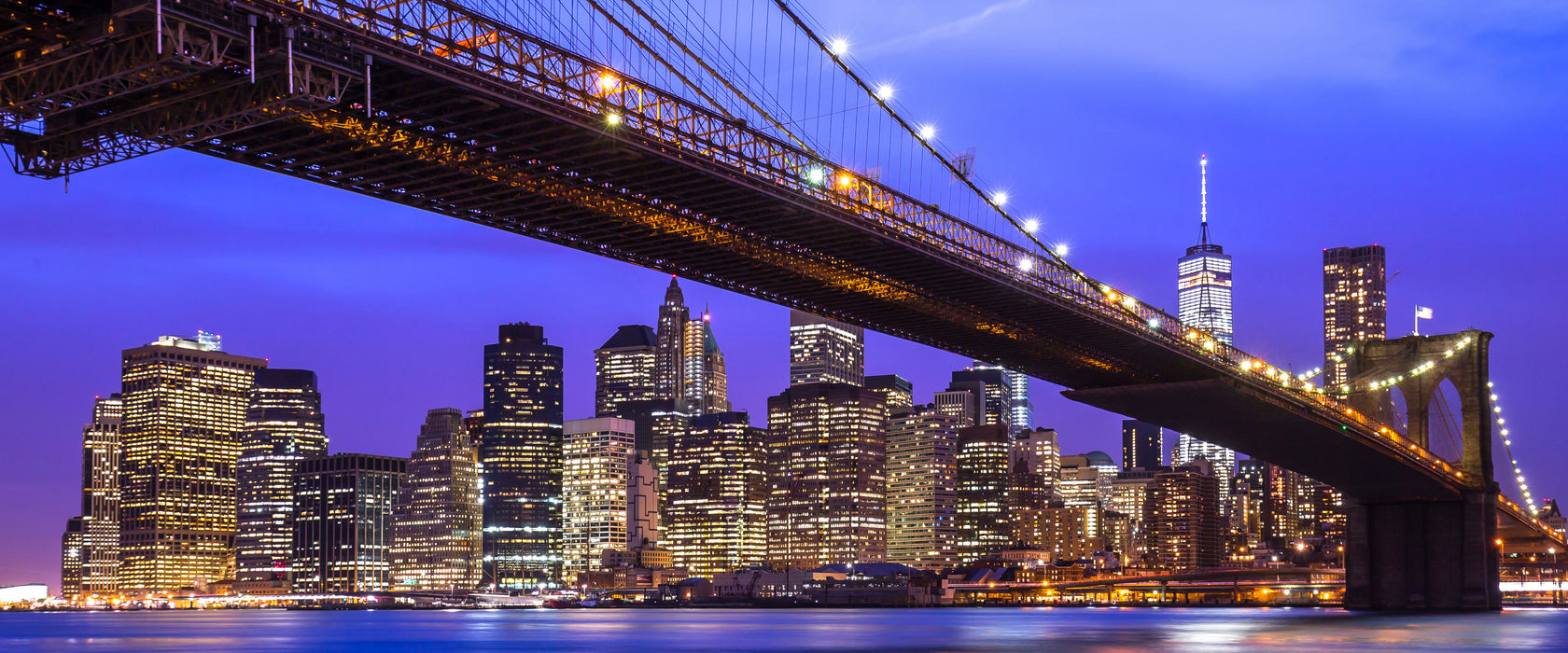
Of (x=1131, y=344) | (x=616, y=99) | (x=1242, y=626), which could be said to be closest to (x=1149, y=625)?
(x=1242, y=626)

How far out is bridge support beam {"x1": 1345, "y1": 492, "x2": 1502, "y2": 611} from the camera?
291 feet

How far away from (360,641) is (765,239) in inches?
1933

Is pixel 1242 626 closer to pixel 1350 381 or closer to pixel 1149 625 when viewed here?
pixel 1149 625

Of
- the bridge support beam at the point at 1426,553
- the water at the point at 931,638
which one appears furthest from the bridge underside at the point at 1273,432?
the water at the point at 931,638

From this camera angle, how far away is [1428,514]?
90.6m

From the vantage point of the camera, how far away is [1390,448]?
8250 centimetres

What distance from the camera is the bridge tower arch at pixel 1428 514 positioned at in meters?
89.1

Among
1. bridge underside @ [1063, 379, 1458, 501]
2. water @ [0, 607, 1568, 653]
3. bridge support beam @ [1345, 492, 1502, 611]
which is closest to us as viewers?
water @ [0, 607, 1568, 653]

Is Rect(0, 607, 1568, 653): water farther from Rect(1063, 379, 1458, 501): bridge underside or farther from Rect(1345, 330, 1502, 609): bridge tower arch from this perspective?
Rect(1063, 379, 1458, 501): bridge underside

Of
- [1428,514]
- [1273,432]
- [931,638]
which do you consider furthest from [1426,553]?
[931,638]

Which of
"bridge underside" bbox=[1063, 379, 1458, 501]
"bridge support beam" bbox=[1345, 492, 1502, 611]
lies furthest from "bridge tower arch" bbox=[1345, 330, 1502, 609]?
"bridge underside" bbox=[1063, 379, 1458, 501]

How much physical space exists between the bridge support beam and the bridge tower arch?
50mm

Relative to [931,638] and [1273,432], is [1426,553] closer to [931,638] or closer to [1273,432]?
[1273,432]

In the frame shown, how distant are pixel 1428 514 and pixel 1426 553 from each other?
84.6 inches
